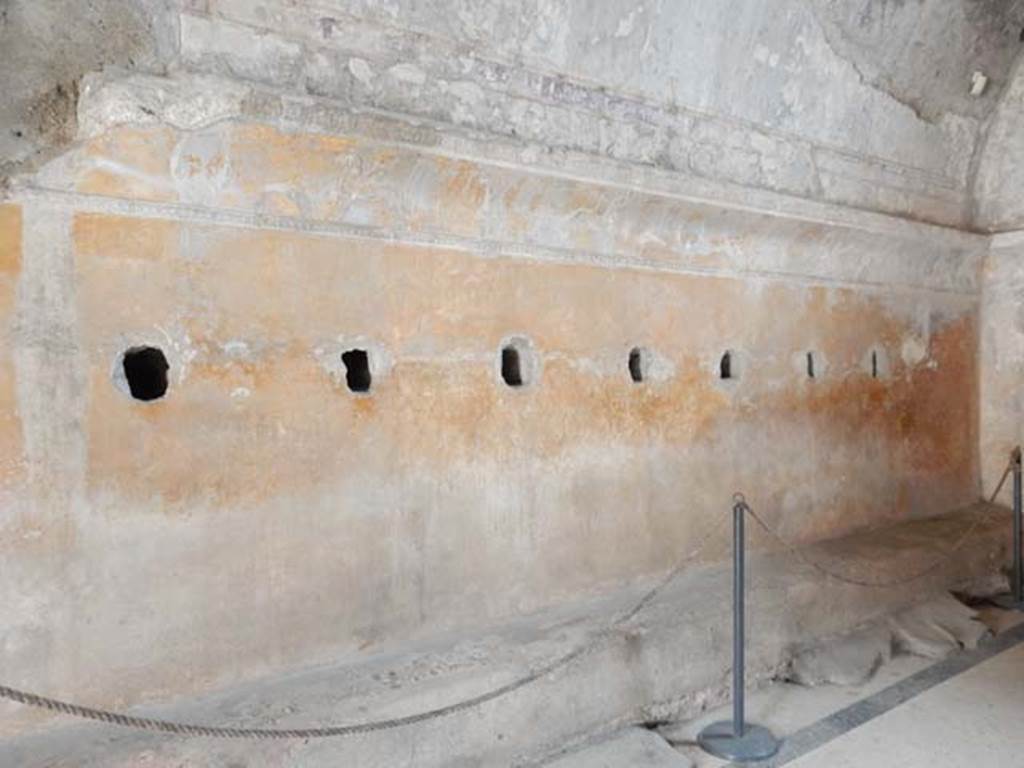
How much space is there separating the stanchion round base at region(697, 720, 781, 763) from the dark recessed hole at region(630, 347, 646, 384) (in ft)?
6.39

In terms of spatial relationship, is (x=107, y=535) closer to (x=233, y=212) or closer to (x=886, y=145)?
(x=233, y=212)

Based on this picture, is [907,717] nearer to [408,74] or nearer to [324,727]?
[324,727]

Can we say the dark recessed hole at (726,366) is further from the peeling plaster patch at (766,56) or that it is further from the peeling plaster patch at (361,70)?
the peeling plaster patch at (361,70)

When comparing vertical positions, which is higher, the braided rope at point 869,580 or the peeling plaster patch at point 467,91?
the peeling plaster patch at point 467,91

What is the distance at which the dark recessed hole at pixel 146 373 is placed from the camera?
319 centimetres

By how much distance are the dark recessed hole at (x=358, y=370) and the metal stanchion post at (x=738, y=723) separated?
6.05ft

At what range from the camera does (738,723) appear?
13.1ft

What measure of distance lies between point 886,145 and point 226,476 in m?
5.32

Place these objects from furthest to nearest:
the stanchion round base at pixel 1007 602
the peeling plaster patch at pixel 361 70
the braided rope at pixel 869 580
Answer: the stanchion round base at pixel 1007 602, the braided rope at pixel 869 580, the peeling plaster patch at pixel 361 70

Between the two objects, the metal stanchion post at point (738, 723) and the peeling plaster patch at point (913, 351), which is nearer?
the metal stanchion post at point (738, 723)

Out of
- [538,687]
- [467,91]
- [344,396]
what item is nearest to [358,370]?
[344,396]

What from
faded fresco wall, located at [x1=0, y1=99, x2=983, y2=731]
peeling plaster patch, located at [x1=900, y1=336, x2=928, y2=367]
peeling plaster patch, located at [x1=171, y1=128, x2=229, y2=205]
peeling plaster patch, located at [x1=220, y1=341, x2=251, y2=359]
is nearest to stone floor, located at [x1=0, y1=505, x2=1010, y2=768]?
faded fresco wall, located at [x1=0, y1=99, x2=983, y2=731]

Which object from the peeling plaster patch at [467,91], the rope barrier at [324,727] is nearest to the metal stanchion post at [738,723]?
the rope barrier at [324,727]

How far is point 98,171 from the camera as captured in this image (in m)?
2.92
